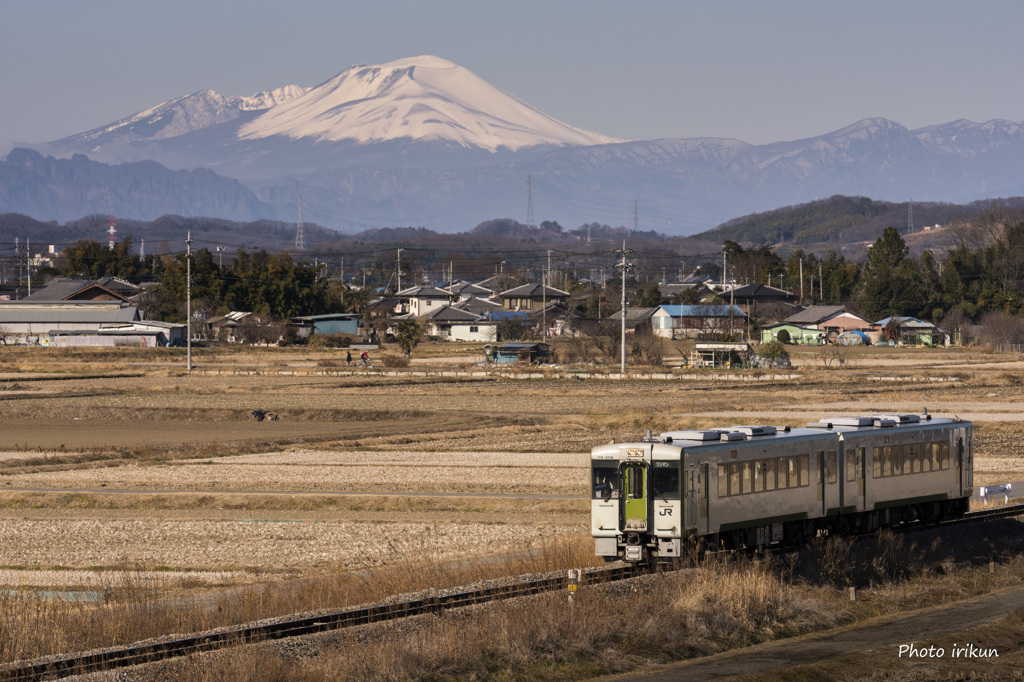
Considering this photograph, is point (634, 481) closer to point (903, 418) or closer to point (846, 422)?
point (846, 422)

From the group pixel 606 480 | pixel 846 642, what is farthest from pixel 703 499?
pixel 846 642

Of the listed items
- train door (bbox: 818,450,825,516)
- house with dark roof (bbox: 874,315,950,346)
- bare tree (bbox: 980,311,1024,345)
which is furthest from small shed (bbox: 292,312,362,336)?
train door (bbox: 818,450,825,516)

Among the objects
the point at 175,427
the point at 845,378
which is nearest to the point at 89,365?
the point at 175,427

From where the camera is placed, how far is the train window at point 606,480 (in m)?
20.2

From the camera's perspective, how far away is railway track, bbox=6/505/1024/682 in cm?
1436

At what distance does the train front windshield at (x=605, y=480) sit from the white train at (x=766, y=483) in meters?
0.02

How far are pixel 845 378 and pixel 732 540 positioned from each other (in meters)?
59.7

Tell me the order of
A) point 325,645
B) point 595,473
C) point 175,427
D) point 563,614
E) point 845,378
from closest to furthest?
point 325,645
point 563,614
point 595,473
point 175,427
point 845,378

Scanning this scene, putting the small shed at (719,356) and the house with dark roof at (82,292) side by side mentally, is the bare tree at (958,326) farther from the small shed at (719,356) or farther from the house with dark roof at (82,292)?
the house with dark roof at (82,292)

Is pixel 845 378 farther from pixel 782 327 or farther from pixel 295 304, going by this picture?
pixel 295 304

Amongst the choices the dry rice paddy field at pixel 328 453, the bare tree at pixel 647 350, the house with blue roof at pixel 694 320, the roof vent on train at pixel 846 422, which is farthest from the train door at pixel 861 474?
the house with blue roof at pixel 694 320

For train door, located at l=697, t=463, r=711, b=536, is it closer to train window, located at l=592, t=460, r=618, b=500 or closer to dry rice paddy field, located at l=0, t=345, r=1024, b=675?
train window, located at l=592, t=460, r=618, b=500

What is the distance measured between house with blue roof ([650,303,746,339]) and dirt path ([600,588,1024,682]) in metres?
101

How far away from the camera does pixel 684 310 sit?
132 meters
